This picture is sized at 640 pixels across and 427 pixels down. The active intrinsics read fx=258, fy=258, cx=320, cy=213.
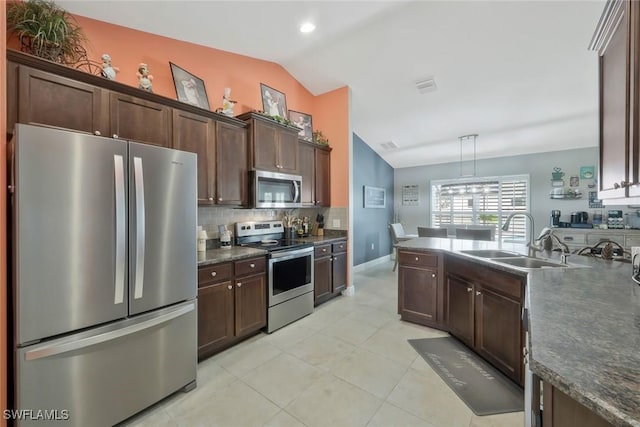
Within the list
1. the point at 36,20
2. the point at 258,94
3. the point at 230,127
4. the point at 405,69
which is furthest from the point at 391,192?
the point at 36,20

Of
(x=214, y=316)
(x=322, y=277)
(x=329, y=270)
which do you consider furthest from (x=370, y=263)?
(x=214, y=316)

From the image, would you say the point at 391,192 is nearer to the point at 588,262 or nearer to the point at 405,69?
the point at 405,69

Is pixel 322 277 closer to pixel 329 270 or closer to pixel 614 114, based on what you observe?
pixel 329 270

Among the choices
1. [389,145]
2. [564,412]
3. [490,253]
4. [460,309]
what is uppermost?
[389,145]

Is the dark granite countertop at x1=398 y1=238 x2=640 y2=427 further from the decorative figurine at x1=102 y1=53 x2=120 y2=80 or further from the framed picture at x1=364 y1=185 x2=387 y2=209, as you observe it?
the framed picture at x1=364 y1=185 x2=387 y2=209

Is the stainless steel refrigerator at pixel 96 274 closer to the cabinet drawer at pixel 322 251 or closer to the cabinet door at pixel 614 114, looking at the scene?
the cabinet drawer at pixel 322 251

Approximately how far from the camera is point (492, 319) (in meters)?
2.12

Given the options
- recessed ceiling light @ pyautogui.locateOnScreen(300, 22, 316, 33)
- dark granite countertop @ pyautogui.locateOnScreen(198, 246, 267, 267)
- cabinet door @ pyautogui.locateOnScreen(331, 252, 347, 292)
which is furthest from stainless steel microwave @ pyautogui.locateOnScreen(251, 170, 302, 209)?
recessed ceiling light @ pyautogui.locateOnScreen(300, 22, 316, 33)

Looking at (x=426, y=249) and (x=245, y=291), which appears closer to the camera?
(x=245, y=291)

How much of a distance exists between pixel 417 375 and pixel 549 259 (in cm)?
146

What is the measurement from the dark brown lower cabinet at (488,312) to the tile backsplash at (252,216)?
1.78 meters

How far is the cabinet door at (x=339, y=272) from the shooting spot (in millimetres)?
3754

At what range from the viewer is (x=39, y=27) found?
172cm

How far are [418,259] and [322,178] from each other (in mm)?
1935
